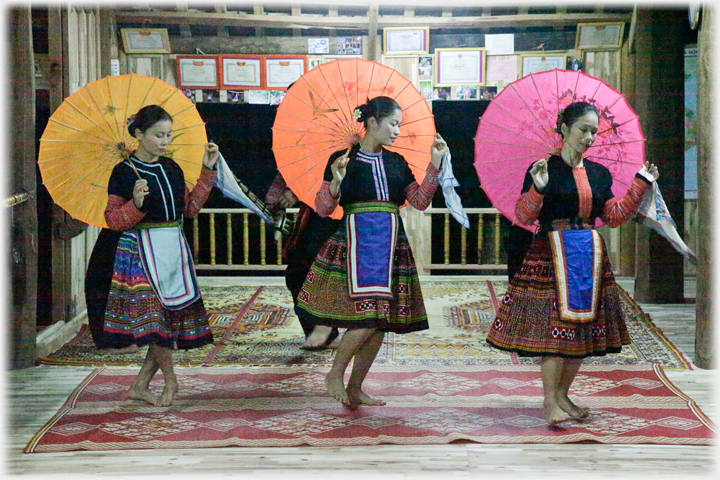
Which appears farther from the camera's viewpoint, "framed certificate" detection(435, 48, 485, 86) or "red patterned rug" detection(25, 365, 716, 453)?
"framed certificate" detection(435, 48, 485, 86)

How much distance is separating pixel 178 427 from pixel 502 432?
126 centimetres

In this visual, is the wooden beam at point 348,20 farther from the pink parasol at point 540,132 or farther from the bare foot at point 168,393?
the bare foot at point 168,393

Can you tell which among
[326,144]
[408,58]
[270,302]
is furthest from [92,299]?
[408,58]

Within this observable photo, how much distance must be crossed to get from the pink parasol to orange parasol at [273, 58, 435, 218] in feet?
1.06

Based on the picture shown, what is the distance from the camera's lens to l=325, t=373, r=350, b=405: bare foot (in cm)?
365

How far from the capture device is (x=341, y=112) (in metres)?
3.69

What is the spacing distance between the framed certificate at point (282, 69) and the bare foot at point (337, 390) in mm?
3742

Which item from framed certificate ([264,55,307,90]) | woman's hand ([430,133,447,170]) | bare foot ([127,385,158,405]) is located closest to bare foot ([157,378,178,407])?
bare foot ([127,385,158,405])

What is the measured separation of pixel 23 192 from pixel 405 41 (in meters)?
3.49

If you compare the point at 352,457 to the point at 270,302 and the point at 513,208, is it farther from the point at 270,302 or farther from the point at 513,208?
the point at 270,302

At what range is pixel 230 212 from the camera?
7289mm

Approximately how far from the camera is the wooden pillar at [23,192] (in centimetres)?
440

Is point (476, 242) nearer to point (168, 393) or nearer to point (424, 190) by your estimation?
point (424, 190)

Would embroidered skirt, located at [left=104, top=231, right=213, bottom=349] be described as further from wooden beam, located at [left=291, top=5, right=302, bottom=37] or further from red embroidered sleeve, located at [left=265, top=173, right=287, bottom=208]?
wooden beam, located at [left=291, top=5, right=302, bottom=37]
